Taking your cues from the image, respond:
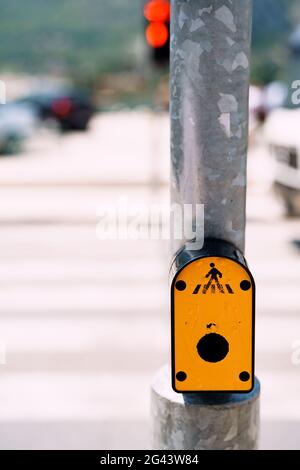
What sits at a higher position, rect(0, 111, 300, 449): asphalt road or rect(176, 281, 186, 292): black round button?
rect(176, 281, 186, 292): black round button

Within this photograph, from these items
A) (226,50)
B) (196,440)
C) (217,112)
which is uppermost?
(226,50)

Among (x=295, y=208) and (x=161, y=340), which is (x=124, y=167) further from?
(x=161, y=340)

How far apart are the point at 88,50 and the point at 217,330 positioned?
15407 centimetres

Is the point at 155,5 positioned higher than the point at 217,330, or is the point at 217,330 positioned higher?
the point at 155,5

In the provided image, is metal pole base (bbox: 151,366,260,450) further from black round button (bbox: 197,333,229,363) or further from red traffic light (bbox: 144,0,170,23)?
red traffic light (bbox: 144,0,170,23)

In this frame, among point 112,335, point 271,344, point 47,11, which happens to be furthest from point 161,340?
point 47,11

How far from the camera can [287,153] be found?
9766 millimetres

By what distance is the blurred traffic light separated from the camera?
39.0 ft

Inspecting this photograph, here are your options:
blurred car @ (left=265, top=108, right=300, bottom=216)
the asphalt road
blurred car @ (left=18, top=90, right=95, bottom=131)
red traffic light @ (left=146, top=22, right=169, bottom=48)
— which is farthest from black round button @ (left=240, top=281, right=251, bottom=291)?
blurred car @ (left=18, top=90, right=95, bottom=131)

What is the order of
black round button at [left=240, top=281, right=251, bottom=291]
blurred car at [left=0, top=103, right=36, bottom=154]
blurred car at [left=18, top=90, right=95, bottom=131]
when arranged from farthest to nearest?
blurred car at [left=18, top=90, right=95, bottom=131] < blurred car at [left=0, top=103, right=36, bottom=154] < black round button at [left=240, top=281, right=251, bottom=291]

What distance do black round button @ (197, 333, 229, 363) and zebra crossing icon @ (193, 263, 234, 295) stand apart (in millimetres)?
122

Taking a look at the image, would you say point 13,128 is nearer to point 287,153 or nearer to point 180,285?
point 287,153

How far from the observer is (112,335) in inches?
234

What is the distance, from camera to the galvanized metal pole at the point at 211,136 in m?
2.15
